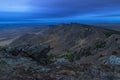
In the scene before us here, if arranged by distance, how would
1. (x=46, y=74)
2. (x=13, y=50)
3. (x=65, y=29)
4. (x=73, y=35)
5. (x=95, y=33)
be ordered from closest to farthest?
(x=46, y=74) → (x=13, y=50) → (x=95, y=33) → (x=73, y=35) → (x=65, y=29)

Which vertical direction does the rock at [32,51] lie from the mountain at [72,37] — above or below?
above

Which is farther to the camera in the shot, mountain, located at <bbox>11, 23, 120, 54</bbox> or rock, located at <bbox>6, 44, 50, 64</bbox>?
mountain, located at <bbox>11, 23, 120, 54</bbox>

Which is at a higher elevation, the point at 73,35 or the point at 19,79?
the point at 19,79

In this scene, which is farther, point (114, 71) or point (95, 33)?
point (95, 33)

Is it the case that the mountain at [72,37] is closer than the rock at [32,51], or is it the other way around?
the rock at [32,51]

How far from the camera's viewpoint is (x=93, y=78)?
16.8m

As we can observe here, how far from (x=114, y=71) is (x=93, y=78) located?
6.86ft

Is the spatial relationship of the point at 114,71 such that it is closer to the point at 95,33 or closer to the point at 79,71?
the point at 79,71

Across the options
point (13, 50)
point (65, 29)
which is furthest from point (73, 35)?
point (13, 50)


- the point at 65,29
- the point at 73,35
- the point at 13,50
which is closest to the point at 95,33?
the point at 73,35

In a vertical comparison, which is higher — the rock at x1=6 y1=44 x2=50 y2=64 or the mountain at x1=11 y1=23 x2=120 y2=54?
the rock at x1=6 y1=44 x2=50 y2=64

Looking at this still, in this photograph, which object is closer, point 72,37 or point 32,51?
point 32,51

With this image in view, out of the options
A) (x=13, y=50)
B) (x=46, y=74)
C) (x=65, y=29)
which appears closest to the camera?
(x=46, y=74)

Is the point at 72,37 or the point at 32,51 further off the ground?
the point at 32,51
